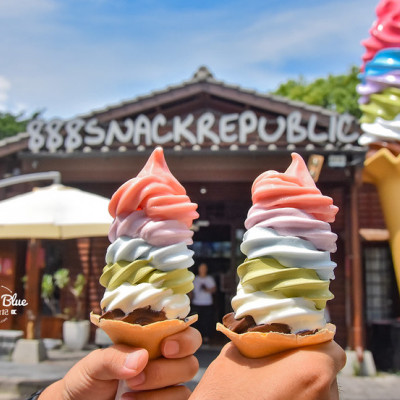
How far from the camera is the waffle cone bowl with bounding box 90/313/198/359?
2225 mm

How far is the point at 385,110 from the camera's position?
11.8 ft

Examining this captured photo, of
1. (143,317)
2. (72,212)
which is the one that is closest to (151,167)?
(143,317)

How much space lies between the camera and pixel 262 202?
2.26m

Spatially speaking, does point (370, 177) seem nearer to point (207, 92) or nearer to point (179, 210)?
point (179, 210)

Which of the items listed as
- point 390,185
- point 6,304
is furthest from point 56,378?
point 390,185

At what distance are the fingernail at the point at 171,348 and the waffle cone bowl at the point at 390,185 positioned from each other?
5.87 ft

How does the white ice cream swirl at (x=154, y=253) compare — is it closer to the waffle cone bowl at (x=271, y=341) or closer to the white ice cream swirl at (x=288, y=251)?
the white ice cream swirl at (x=288, y=251)

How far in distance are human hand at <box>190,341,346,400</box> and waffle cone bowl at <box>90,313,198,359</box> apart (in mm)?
330

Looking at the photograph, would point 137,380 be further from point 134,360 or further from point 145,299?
point 145,299

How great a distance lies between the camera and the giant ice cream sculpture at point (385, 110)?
11.1 feet

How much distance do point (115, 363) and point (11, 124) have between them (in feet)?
103

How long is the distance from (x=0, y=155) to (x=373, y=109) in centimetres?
807

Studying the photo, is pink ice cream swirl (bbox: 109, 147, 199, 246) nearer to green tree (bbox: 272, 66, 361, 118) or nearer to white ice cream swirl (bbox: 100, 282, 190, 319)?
white ice cream swirl (bbox: 100, 282, 190, 319)

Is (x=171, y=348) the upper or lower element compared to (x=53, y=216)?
lower
